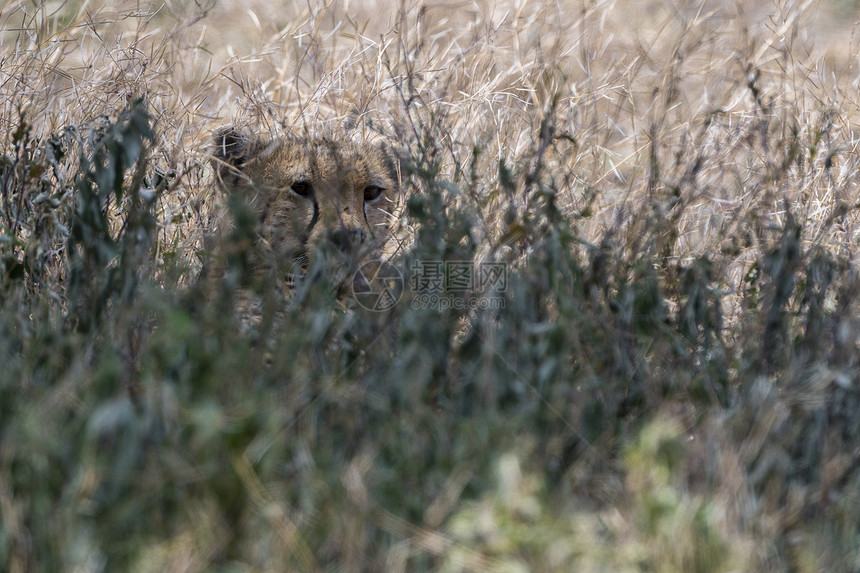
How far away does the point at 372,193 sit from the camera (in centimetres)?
482

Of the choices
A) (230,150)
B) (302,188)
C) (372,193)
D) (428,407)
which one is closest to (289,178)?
(302,188)

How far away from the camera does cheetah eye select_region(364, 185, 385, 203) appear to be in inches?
189

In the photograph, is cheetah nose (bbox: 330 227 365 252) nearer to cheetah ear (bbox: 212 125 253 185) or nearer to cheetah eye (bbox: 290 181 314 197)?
cheetah eye (bbox: 290 181 314 197)

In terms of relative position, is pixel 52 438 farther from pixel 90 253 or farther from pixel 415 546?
pixel 90 253

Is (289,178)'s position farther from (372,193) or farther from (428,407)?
(428,407)

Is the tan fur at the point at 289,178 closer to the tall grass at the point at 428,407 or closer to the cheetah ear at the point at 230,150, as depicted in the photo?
the cheetah ear at the point at 230,150

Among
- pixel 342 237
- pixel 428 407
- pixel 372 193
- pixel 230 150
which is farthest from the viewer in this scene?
pixel 372 193

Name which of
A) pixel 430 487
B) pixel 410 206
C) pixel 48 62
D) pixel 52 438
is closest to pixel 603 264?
pixel 410 206

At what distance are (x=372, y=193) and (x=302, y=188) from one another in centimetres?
39

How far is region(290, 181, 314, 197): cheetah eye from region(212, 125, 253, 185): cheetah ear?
0.26 metres

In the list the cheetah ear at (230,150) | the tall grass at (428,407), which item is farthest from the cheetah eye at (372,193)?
the tall grass at (428,407)

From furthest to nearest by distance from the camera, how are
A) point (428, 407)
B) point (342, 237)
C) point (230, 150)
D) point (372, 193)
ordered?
point (372, 193)
point (230, 150)
point (342, 237)
point (428, 407)

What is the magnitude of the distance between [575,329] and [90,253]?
1490 millimetres

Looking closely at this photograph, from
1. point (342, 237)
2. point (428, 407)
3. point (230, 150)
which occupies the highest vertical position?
point (230, 150)
